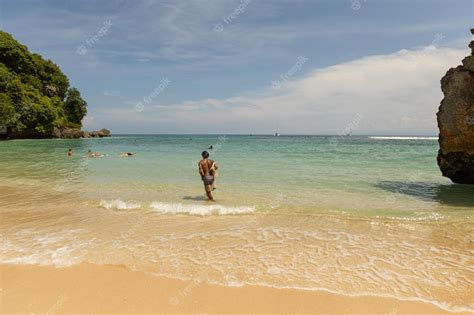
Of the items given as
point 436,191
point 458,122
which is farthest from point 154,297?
point 458,122

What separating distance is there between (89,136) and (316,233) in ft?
311

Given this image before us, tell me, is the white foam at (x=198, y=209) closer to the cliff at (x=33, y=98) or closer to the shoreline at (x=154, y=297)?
the shoreline at (x=154, y=297)

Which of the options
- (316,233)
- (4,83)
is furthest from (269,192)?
(4,83)

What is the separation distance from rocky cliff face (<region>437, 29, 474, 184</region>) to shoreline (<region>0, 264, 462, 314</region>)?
11.8 m

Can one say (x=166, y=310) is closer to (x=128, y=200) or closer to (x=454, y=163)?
(x=128, y=200)

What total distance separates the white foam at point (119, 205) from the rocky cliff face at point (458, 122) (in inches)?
521

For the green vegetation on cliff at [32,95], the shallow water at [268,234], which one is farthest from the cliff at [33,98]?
the shallow water at [268,234]

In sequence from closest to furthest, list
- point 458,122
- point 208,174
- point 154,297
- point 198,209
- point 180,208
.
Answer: point 154,297, point 198,209, point 180,208, point 208,174, point 458,122

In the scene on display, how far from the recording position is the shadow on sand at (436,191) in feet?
37.3

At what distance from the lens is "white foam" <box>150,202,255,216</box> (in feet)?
31.4

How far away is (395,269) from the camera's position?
5621 mm

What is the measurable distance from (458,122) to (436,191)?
3.09 metres

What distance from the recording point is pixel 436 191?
1323cm

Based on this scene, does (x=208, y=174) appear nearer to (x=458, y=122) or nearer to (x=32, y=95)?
(x=458, y=122)
